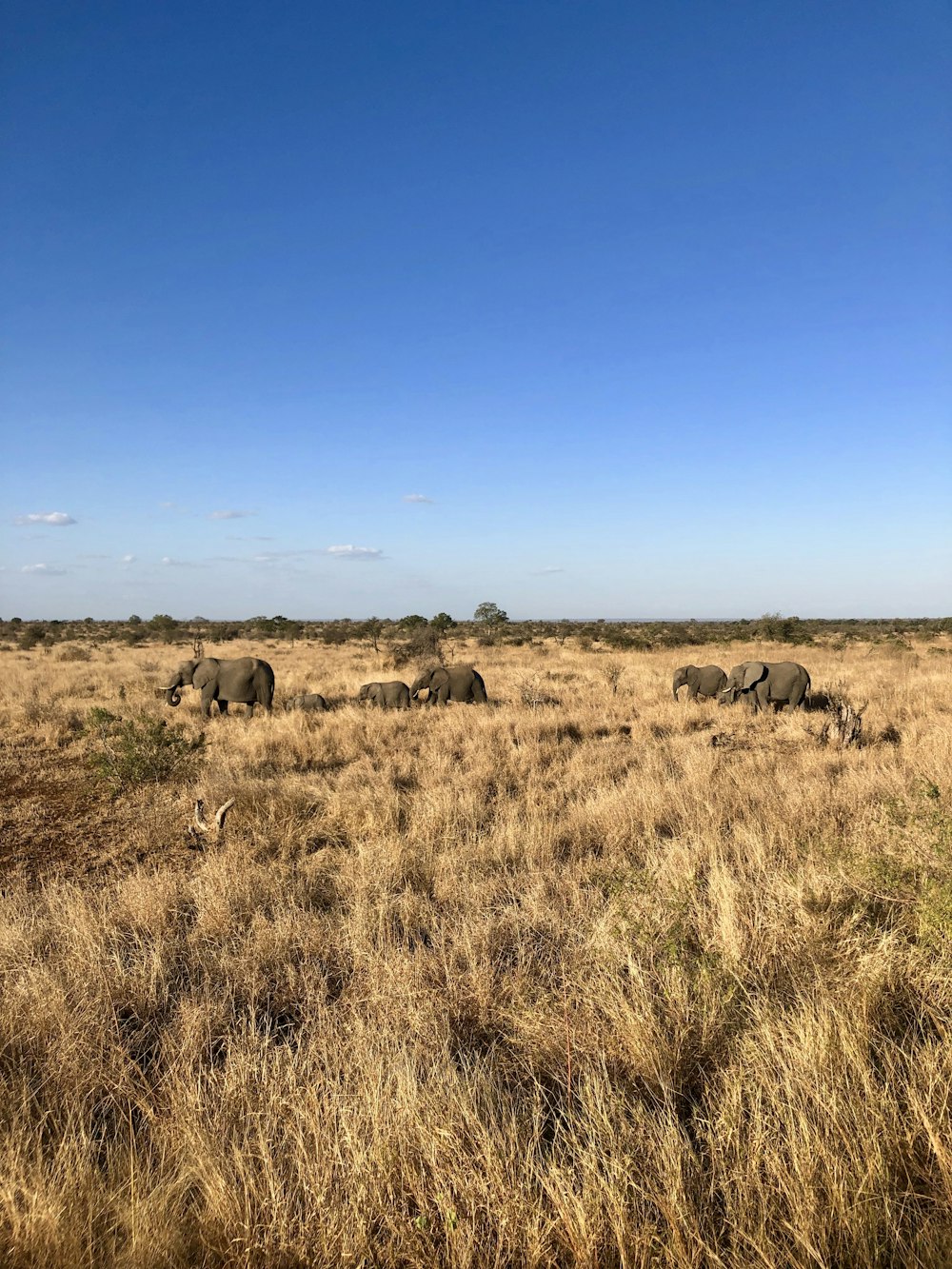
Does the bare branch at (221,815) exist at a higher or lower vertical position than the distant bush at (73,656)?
lower

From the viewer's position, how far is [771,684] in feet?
47.2

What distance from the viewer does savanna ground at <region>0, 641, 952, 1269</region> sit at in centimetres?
191

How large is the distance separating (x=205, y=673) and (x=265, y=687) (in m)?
1.41

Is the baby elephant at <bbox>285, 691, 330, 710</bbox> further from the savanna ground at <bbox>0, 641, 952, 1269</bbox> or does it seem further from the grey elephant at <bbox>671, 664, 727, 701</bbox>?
the grey elephant at <bbox>671, 664, 727, 701</bbox>

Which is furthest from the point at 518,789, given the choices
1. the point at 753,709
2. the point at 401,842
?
the point at 753,709

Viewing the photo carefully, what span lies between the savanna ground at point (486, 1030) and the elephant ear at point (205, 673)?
8034mm

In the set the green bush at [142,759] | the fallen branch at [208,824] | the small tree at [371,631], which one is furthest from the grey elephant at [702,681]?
the small tree at [371,631]

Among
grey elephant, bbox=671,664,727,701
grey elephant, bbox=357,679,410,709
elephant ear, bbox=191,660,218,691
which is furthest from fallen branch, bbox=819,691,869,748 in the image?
elephant ear, bbox=191,660,218,691

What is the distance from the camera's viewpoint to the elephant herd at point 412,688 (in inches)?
564

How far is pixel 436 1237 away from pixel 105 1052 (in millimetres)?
1793

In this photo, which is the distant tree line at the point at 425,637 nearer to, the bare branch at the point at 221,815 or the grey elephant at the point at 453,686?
the grey elephant at the point at 453,686

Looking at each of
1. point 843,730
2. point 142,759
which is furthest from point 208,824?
point 843,730

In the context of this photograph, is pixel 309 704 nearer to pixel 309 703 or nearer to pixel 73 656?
pixel 309 703

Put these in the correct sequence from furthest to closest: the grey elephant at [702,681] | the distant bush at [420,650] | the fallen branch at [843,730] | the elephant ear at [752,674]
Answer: the distant bush at [420,650] < the grey elephant at [702,681] < the elephant ear at [752,674] < the fallen branch at [843,730]
